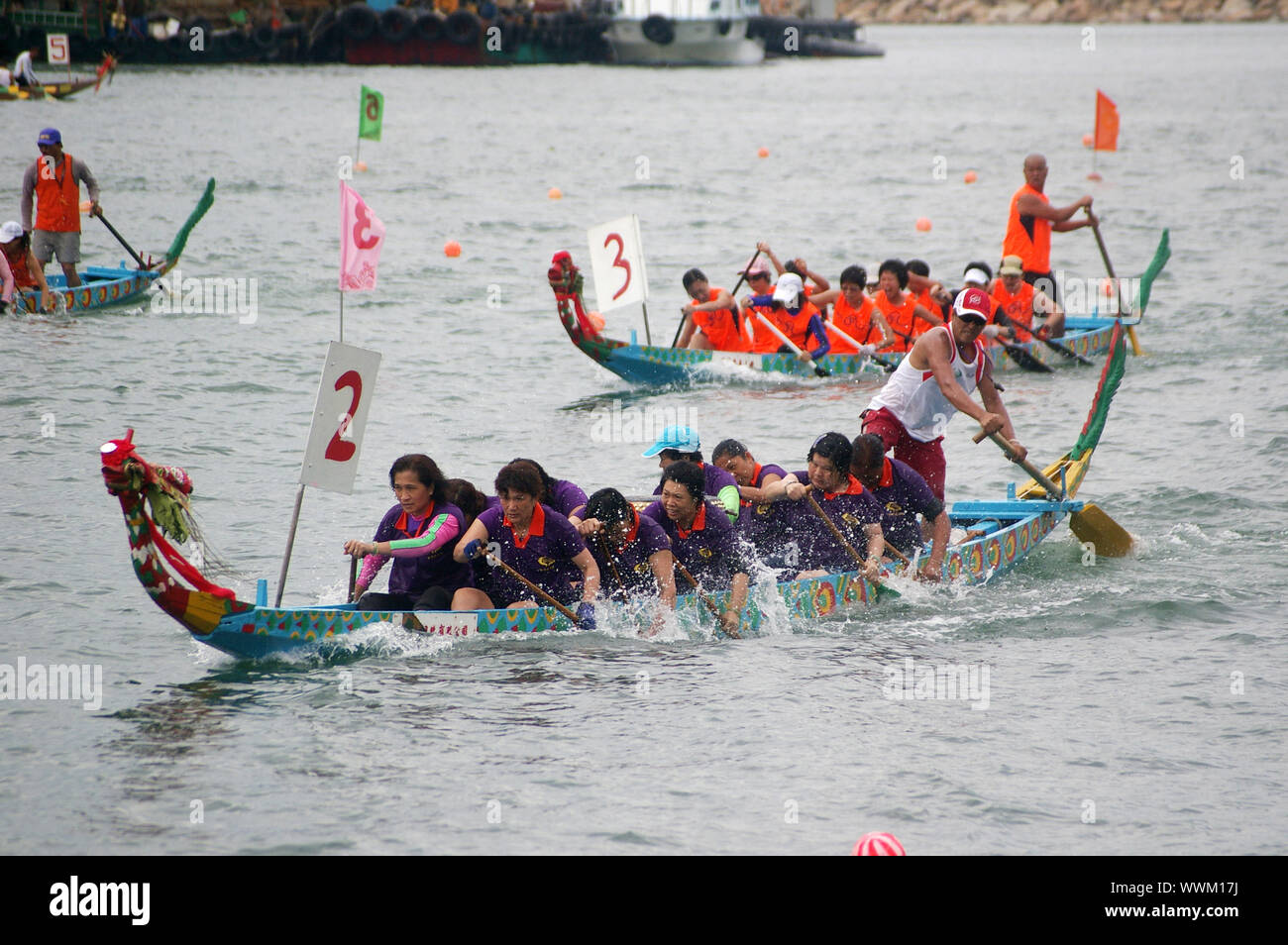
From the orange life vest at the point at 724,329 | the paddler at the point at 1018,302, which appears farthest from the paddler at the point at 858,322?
the paddler at the point at 1018,302

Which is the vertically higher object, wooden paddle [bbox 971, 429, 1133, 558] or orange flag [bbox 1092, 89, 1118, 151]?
orange flag [bbox 1092, 89, 1118, 151]

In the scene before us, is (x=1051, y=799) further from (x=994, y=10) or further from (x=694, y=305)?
(x=994, y=10)

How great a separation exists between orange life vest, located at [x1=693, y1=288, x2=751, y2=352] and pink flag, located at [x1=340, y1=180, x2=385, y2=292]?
6.55 m

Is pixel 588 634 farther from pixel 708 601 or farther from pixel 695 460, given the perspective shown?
pixel 695 460

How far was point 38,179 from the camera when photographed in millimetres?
17266

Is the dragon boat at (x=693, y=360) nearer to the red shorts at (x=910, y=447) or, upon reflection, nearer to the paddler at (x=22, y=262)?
the red shorts at (x=910, y=447)

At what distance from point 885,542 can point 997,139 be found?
1619 inches

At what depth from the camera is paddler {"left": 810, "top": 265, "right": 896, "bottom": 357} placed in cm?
1644

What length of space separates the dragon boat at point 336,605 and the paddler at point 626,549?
347 millimetres

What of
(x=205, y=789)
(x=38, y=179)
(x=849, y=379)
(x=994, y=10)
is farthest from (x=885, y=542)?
(x=994, y=10)

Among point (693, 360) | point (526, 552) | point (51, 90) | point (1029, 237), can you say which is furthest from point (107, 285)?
point (51, 90)

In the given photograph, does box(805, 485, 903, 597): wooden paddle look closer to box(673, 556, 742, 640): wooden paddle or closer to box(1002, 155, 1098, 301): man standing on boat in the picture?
box(673, 556, 742, 640): wooden paddle

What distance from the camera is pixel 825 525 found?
9852 millimetres

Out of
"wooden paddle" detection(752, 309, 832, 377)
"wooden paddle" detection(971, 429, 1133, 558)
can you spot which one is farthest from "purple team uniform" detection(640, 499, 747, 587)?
"wooden paddle" detection(752, 309, 832, 377)
